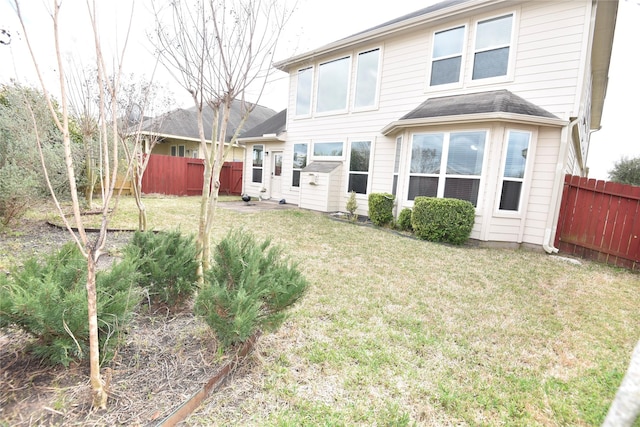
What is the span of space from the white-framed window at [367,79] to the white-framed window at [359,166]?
1.22 m

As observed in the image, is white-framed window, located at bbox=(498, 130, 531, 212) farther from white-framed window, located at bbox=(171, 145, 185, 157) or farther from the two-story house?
white-framed window, located at bbox=(171, 145, 185, 157)

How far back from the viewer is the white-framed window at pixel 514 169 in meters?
6.03

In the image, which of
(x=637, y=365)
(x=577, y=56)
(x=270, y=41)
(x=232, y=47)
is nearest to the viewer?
(x=637, y=365)

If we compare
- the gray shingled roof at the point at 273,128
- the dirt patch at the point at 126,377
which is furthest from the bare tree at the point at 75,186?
the gray shingled roof at the point at 273,128

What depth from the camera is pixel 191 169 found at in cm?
1339

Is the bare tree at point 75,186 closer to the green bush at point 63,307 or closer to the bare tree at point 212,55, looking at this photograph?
the green bush at point 63,307

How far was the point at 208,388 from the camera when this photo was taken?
181cm

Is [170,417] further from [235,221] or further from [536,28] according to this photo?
[536,28]

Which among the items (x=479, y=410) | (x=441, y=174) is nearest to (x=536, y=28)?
(x=441, y=174)

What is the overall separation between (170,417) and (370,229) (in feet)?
21.0

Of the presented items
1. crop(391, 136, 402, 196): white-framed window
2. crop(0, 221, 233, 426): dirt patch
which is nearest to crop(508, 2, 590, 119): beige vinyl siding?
crop(391, 136, 402, 196): white-framed window

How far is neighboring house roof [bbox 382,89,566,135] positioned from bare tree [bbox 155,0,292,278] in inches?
188

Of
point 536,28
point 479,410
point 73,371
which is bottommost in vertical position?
point 479,410

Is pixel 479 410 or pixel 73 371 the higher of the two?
pixel 73 371
